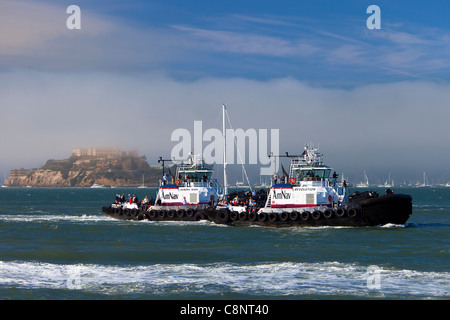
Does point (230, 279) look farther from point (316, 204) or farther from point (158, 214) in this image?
point (158, 214)

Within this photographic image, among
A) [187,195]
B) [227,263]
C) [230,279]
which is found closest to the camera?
[230,279]

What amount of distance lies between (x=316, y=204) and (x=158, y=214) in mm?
14759

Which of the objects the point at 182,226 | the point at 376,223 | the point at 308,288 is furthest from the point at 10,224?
the point at 308,288

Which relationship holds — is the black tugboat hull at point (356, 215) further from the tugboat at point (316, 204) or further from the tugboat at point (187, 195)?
the tugboat at point (187, 195)

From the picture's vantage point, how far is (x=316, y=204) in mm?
45812

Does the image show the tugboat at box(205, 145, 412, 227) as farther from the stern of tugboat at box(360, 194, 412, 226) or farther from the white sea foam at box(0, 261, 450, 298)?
the white sea foam at box(0, 261, 450, 298)

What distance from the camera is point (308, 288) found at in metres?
22.0

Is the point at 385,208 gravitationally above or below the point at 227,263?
above

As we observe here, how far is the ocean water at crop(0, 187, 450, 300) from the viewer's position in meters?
21.7

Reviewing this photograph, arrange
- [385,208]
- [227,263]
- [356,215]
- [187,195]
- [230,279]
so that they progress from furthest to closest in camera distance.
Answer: [187,195]
[356,215]
[385,208]
[227,263]
[230,279]

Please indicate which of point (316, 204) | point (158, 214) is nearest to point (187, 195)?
point (158, 214)

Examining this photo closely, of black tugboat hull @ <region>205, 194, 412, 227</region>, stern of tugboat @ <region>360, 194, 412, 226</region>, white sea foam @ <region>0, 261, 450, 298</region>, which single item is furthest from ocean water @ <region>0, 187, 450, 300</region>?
stern of tugboat @ <region>360, 194, 412, 226</region>

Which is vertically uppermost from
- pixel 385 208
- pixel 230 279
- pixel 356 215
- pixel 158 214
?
pixel 385 208
